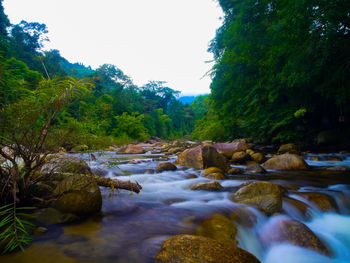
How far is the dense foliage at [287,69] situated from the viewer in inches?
197

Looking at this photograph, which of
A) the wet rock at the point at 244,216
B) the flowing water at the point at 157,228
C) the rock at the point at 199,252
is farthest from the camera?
the wet rock at the point at 244,216

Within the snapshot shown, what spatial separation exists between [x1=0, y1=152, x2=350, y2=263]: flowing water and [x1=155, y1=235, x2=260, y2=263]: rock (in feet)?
0.57

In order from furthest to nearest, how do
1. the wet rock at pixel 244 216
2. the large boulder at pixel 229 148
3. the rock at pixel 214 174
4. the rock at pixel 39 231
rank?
the large boulder at pixel 229 148 → the rock at pixel 214 174 → the wet rock at pixel 244 216 → the rock at pixel 39 231

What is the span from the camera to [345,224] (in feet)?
8.71

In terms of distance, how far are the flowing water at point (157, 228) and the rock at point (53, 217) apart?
0.10 metres

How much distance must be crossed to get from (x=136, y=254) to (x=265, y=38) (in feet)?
33.5

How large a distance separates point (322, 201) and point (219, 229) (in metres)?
2.14

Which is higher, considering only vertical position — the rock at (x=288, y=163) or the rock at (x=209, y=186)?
the rock at (x=209, y=186)

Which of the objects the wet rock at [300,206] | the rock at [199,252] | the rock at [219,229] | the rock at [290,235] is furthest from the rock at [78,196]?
the wet rock at [300,206]

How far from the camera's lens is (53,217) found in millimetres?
2029

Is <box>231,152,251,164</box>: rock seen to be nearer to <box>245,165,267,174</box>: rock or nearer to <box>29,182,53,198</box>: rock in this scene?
<box>245,165,267,174</box>: rock

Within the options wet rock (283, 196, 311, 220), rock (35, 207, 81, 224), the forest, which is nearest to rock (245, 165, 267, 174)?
the forest

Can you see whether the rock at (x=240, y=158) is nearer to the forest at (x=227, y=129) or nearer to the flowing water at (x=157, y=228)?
the forest at (x=227, y=129)

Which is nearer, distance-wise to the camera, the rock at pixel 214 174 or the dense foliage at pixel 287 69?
the rock at pixel 214 174
